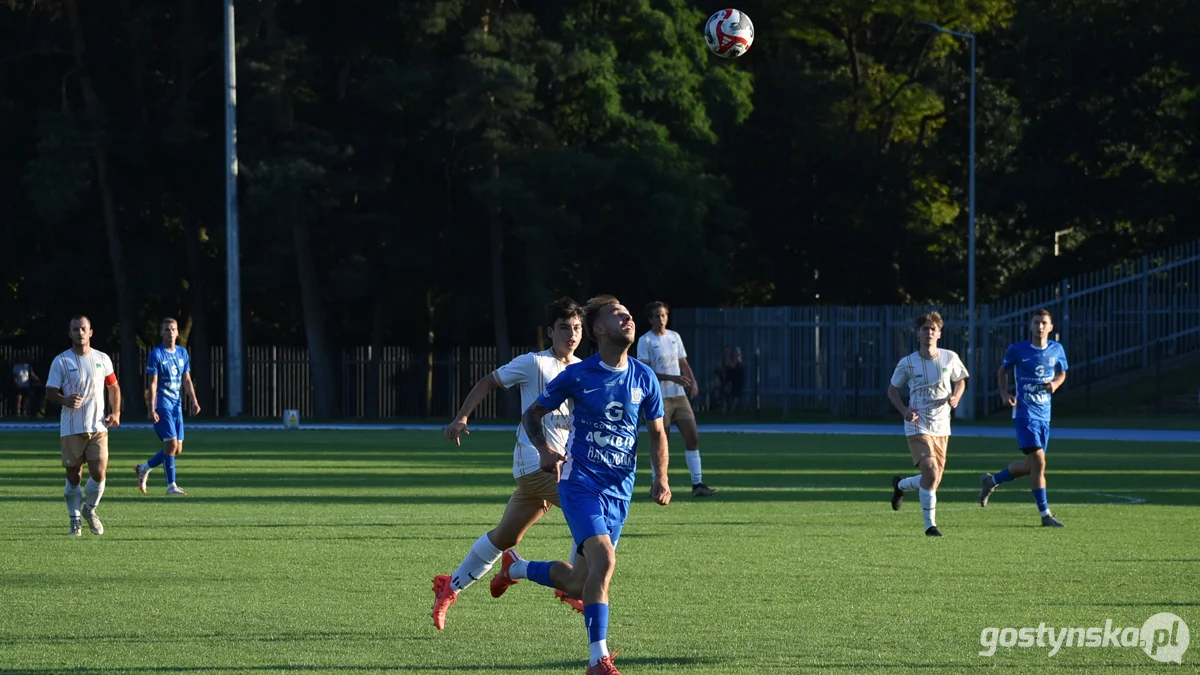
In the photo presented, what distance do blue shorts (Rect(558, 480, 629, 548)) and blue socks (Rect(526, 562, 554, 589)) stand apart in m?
0.66

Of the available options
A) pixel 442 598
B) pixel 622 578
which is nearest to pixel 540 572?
pixel 442 598

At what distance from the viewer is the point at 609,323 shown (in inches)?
361

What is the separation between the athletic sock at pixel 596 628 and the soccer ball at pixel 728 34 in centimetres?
1505

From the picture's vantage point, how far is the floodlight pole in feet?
142

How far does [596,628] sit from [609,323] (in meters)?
1.56

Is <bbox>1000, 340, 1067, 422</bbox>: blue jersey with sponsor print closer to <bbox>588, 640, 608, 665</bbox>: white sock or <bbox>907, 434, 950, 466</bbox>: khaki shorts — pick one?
<bbox>907, 434, 950, 466</bbox>: khaki shorts

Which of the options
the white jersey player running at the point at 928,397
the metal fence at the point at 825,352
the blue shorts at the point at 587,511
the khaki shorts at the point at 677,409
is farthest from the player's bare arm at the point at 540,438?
the metal fence at the point at 825,352

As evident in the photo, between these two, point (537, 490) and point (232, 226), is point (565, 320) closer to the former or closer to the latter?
point (537, 490)

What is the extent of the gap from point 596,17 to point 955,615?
39866 millimetres

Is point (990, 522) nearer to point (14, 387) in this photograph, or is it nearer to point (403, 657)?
point (403, 657)

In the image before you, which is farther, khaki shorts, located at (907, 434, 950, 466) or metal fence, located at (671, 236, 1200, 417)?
metal fence, located at (671, 236, 1200, 417)

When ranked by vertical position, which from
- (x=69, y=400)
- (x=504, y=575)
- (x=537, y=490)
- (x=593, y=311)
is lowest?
(x=504, y=575)

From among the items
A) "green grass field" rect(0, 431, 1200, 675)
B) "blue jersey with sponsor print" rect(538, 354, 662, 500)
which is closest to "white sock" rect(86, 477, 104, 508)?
"green grass field" rect(0, 431, 1200, 675)

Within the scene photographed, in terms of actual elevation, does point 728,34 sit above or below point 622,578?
above
